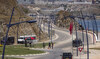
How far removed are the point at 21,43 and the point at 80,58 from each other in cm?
2594

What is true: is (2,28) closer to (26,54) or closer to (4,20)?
(4,20)

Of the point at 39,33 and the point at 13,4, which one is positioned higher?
the point at 13,4

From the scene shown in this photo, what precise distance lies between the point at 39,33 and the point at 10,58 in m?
39.8

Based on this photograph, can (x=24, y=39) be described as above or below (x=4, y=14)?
below

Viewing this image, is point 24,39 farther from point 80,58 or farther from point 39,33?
point 80,58

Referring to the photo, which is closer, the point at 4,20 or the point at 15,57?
the point at 15,57

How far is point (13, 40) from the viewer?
7575cm

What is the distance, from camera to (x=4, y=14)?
92.4 metres

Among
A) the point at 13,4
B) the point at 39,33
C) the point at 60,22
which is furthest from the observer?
the point at 60,22

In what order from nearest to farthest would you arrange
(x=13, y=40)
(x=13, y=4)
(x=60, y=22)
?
(x=13, y=40), (x=13, y=4), (x=60, y=22)

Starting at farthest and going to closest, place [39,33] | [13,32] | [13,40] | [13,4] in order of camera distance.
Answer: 1. [13,4]
2. [39,33]
3. [13,32]
4. [13,40]

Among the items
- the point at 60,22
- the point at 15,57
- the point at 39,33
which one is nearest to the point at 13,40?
the point at 39,33

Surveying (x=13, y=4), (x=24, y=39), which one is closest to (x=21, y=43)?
(x=24, y=39)

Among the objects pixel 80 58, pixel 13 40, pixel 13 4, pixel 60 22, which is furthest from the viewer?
pixel 60 22
